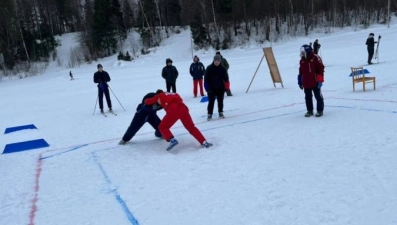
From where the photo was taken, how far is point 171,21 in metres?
54.0

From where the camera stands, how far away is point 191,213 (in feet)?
12.5

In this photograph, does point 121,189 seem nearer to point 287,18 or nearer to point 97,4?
point 287,18

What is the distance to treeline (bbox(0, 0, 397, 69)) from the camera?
42.5 meters

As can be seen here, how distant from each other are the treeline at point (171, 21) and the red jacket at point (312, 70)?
33.5m

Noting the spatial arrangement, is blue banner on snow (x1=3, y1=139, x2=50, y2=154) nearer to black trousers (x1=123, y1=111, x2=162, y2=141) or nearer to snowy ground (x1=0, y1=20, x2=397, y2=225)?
snowy ground (x1=0, y1=20, x2=397, y2=225)

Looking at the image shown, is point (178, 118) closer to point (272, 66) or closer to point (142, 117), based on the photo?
point (142, 117)

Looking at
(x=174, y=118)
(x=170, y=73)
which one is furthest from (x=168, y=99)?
(x=170, y=73)

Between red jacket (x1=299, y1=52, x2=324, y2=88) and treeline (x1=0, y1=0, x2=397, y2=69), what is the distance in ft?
110

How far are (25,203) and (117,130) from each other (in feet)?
14.7

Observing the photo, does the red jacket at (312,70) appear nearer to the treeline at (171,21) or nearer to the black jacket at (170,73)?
the black jacket at (170,73)

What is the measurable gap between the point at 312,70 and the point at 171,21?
48921 mm

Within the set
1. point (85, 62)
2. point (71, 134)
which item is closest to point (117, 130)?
point (71, 134)

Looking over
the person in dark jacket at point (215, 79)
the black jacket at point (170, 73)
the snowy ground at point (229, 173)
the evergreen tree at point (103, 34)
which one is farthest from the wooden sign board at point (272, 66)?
the evergreen tree at point (103, 34)

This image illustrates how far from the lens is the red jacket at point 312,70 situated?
7258 millimetres
